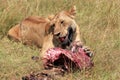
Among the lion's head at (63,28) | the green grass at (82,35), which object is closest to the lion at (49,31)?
the lion's head at (63,28)

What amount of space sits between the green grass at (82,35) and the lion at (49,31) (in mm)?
202

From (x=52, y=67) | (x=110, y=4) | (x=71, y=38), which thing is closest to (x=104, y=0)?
(x=110, y=4)

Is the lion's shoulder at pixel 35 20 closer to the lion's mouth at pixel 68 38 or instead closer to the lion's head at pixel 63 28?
the lion's head at pixel 63 28

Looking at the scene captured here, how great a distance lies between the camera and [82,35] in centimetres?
645

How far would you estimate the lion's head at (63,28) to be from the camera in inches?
228

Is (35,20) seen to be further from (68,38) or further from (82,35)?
(68,38)

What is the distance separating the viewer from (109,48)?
19.3 ft

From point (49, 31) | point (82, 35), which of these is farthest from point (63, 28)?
point (82, 35)

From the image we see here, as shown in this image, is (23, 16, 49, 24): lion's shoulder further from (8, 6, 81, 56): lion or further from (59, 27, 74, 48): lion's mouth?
(59, 27, 74, 48): lion's mouth

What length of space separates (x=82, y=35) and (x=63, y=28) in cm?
69

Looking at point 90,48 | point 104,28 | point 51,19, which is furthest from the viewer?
point 104,28

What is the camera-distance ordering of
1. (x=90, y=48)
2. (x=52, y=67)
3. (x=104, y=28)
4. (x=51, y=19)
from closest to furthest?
(x=52, y=67) < (x=90, y=48) < (x=51, y=19) < (x=104, y=28)

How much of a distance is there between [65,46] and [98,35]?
0.74m

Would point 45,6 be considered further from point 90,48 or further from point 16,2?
point 90,48
